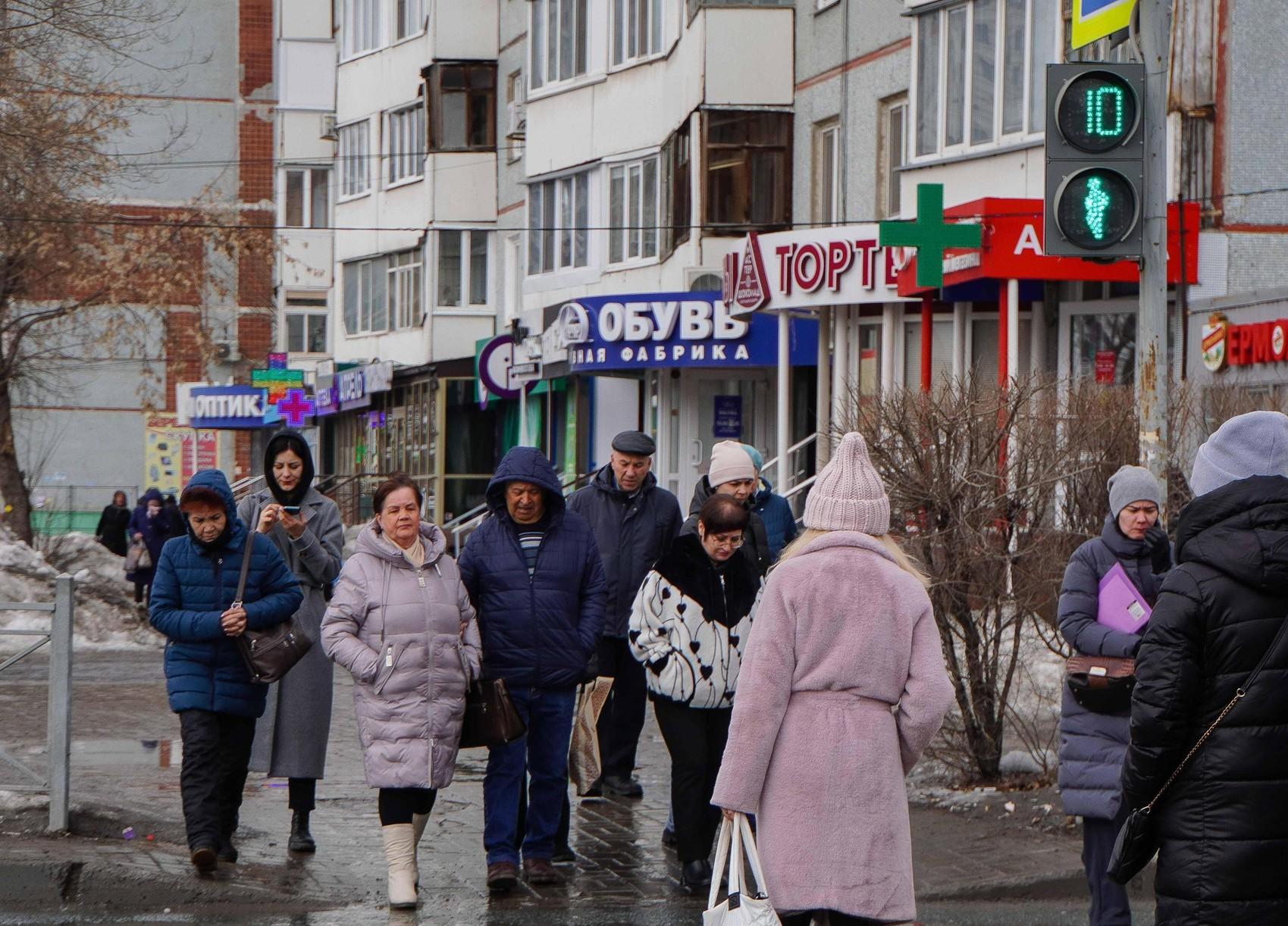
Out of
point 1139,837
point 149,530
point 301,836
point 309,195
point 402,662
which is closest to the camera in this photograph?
point 1139,837

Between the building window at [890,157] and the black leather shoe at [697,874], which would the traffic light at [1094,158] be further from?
the building window at [890,157]

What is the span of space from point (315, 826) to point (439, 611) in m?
2.35

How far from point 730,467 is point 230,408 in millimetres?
41801

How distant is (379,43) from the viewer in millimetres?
41750

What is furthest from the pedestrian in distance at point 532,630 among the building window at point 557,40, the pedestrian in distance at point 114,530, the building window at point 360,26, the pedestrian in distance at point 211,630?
the building window at point 360,26

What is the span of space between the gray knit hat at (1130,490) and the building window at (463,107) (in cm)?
3260

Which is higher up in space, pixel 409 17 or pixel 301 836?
pixel 409 17

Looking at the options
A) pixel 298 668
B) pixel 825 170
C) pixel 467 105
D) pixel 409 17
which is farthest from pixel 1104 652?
pixel 409 17

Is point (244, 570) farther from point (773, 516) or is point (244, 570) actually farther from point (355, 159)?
point (355, 159)

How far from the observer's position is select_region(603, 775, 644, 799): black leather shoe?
403 inches

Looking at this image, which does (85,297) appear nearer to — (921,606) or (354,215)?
(354,215)

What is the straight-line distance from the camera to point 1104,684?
648cm

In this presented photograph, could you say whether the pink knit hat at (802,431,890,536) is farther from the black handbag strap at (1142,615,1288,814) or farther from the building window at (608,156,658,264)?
the building window at (608,156,658,264)

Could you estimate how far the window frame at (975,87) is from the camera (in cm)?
1970
